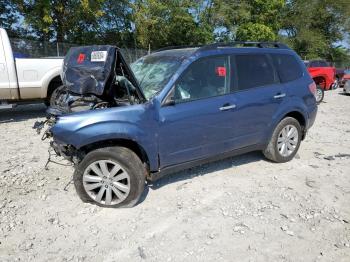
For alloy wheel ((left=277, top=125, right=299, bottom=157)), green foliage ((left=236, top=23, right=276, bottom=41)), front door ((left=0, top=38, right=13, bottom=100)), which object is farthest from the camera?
green foliage ((left=236, top=23, right=276, bottom=41))

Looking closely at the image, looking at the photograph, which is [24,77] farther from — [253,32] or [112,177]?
[253,32]

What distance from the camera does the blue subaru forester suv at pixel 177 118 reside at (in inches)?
138

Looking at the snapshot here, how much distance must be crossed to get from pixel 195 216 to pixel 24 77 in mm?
5811

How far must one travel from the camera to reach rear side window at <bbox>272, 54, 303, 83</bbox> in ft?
15.8

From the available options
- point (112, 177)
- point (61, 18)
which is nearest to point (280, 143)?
point (112, 177)

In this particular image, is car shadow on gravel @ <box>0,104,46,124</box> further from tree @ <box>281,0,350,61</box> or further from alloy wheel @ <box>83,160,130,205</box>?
tree @ <box>281,0,350,61</box>

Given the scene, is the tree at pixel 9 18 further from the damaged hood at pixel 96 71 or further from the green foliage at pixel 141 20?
the damaged hood at pixel 96 71

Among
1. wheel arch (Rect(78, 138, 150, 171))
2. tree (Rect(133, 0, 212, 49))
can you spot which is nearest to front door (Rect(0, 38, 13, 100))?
wheel arch (Rect(78, 138, 150, 171))

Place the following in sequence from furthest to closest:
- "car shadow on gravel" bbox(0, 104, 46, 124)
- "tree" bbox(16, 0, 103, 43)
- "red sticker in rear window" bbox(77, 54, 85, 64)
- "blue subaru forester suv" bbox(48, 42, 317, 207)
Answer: "tree" bbox(16, 0, 103, 43)
"car shadow on gravel" bbox(0, 104, 46, 124)
"red sticker in rear window" bbox(77, 54, 85, 64)
"blue subaru forester suv" bbox(48, 42, 317, 207)

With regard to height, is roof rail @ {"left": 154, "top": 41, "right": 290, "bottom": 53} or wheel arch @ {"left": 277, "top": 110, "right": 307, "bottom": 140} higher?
roof rail @ {"left": 154, "top": 41, "right": 290, "bottom": 53}

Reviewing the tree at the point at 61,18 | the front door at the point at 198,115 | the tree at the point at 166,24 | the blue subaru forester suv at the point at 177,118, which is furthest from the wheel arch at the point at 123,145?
the tree at the point at 166,24

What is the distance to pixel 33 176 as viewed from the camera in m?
4.48

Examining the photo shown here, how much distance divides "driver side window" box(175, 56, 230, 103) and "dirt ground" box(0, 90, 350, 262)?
1220 millimetres

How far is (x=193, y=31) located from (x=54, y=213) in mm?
21247
